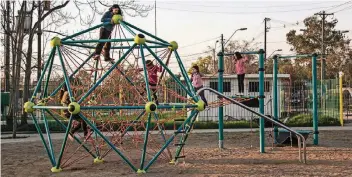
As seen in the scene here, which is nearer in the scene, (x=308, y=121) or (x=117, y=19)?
(x=117, y=19)

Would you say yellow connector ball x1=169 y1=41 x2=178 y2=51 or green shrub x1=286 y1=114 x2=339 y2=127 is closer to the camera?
yellow connector ball x1=169 y1=41 x2=178 y2=51

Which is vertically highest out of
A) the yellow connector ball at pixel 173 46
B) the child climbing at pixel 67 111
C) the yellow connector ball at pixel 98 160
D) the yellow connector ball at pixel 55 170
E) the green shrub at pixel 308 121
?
the yellow connector ball at pixel 173 46

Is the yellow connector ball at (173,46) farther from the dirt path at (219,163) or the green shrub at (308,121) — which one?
the green shrub at (308,121)

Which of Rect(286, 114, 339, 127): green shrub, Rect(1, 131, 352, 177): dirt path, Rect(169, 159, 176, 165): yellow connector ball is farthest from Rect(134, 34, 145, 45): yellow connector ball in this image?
Rect(286, 114, 339, 127): green shrub

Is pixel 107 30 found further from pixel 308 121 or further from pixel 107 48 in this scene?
pixel 308 121

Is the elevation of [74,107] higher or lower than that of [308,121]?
higher

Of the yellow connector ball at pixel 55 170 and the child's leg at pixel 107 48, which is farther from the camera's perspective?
the child's leg at pixel 107 48

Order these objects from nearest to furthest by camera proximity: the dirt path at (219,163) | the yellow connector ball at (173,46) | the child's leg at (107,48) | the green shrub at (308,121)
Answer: the dirt path at (219,163) < the child's leg at (107,48) < the yellow connector ball at (173,46) < the green shrub at (308,121)

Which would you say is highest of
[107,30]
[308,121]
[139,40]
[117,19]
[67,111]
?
[117,19]

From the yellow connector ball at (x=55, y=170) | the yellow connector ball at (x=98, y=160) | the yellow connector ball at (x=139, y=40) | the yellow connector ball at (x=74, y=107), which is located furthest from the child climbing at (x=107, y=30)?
the yellow connector ball at (x=55, y=170)

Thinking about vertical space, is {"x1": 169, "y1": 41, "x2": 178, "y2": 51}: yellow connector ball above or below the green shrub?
above

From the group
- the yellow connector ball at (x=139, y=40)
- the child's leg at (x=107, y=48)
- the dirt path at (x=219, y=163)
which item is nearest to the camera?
the yellow connector ball at (x=139, y=40)

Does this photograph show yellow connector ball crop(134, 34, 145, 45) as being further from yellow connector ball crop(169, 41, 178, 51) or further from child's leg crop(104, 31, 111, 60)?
yellow connector ball crop(169, 41, 178, 51)

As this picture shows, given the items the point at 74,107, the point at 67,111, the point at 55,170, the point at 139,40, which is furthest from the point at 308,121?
the point at 74,107
